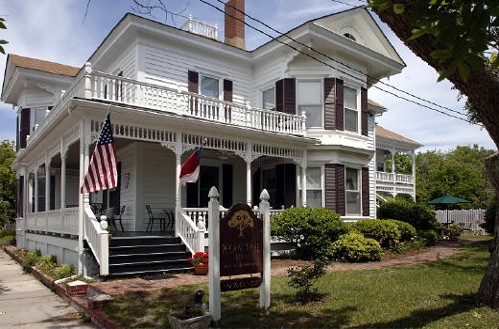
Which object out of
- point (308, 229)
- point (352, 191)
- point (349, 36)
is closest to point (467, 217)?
point (352, 191)

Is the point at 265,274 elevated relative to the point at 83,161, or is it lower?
lower

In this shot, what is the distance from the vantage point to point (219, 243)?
6789 millimetres

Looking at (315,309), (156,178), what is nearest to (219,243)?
(315,309)

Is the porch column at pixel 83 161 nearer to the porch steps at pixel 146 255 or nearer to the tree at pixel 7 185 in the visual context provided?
the porch steps at pixel 146 255

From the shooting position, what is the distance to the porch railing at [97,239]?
35.1ft

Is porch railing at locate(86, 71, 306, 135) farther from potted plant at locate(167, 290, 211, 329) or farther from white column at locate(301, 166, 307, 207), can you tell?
potted plant at locate(167, 290, 211, 329)

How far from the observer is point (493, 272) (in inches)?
279

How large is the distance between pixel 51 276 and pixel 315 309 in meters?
7.66

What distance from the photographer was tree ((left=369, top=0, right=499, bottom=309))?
374cm

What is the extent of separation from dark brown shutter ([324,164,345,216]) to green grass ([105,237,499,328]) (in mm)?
6768

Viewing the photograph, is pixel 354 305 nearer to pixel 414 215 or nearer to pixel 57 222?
pixel 57 222

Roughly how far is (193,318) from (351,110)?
13.9 m

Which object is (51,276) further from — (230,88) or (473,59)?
(473,59)

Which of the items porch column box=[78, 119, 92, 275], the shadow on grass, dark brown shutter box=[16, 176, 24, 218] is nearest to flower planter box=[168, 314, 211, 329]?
the shadow on grass
